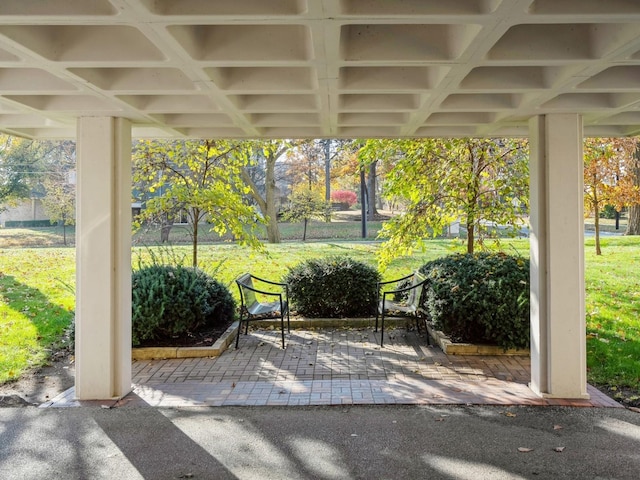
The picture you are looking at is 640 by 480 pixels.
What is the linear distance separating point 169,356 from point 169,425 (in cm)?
206

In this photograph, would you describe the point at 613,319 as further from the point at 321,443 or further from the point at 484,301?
the point at 321,443

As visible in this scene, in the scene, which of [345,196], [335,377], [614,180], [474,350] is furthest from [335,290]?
[345,196]

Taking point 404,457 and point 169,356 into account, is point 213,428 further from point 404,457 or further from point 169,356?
point 169,356

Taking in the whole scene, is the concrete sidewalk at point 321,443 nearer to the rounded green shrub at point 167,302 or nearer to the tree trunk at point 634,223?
the rounded green shrub at point 167,302

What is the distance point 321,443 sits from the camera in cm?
360

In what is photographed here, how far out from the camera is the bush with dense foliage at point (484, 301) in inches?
226

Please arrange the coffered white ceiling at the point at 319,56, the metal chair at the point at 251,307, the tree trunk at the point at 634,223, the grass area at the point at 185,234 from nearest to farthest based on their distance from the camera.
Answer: the coffered white ceiling at the point at 319,56, the metal chair at the point at 251,307, the tree trunk at the point at 634,223, the grass area at the point at 185,234

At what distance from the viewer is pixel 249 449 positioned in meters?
3.52

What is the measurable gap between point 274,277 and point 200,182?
352cm

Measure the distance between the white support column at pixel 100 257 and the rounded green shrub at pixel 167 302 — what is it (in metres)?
1.47

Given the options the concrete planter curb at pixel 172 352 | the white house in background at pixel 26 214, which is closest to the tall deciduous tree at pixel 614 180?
the concrete planter curb at pixel 172 352

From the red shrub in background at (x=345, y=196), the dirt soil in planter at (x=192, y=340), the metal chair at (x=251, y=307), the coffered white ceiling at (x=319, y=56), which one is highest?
the red shrub in background at (x=345, y=196)

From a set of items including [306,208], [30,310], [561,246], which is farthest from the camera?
[306,208]

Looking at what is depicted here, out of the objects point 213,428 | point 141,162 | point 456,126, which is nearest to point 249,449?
point 213,428
